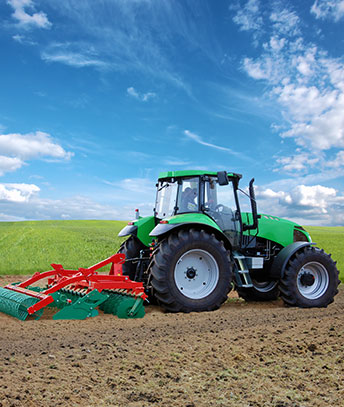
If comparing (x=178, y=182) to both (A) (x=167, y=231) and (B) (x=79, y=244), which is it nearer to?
(A) (x=167, y=231)

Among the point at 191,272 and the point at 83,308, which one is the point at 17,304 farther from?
the point at 191,272

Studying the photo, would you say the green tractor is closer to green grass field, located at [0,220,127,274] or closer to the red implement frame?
the red implement frame

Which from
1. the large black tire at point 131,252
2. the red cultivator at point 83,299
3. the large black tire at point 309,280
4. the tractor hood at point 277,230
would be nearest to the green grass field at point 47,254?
the large black tire at point 131,252

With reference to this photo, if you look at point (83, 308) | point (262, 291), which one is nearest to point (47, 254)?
point (262, 291)

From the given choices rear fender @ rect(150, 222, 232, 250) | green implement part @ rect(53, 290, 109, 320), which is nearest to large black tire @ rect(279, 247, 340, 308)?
rear fender @ rect(150, 222, 232, 250)

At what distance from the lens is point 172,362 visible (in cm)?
420

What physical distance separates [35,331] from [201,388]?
3.04 metres

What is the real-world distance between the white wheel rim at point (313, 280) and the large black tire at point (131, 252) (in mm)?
3342

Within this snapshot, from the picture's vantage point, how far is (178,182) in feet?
25.5

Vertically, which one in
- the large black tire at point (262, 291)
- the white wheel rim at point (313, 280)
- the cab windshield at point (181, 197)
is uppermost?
the cab windshield at point (181, 197)

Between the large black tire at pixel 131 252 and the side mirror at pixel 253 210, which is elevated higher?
the side mirror at pixel 253 210

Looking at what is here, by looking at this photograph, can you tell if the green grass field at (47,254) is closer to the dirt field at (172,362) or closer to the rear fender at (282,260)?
→ the dirt field at (172,362)

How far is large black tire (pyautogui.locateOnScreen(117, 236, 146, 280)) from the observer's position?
8.55 meters

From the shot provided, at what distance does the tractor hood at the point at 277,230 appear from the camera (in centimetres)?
891
